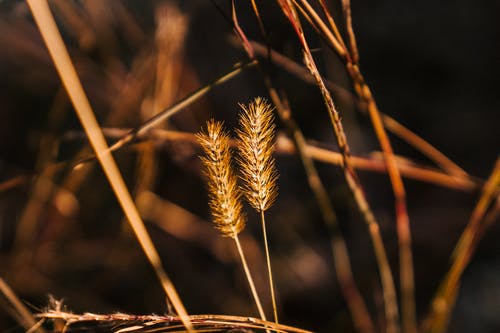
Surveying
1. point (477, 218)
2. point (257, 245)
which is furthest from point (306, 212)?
point (477, 218)

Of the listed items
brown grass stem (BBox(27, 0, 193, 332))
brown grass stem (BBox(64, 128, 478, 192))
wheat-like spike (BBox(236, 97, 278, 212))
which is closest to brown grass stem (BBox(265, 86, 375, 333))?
brown grass stem (BBox(64, 128, 478, 192))

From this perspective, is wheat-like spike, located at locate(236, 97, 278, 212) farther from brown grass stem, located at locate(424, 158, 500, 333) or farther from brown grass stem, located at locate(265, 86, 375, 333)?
brown grass stem, located at locate(424, 158, 500, 333)

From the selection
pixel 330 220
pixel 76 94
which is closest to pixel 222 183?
pixel 76 94

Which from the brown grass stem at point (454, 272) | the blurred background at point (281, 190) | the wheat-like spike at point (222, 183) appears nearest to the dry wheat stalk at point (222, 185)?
the wheat-like spike at point (222, 183)

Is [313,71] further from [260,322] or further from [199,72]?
[199,72]

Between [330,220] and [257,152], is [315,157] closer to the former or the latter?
[330,220]

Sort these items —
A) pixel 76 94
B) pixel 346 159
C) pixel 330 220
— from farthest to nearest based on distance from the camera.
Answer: pixel 330 220 < pixel 346 159 < pixel 76 94

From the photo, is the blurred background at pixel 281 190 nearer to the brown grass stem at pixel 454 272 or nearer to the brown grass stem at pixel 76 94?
the brown grass stem at pixel 454 272

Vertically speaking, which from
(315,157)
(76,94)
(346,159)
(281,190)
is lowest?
(76,94)
